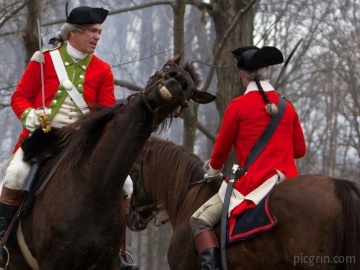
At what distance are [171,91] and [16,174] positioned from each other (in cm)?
169

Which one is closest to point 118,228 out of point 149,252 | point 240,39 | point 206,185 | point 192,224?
point 192,224

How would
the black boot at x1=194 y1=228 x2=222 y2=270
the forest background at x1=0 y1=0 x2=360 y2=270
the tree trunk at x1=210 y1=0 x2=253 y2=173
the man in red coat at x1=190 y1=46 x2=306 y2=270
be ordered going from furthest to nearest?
1. the tree trunk at x1=210 y1=0 x2=253 y2=173
2. the forest background at x1=0 y1=0 x2=360 y2=270
3. the black boot at x1=194 y1=228 x2=222 y2=270
4. the man in red coat at x1=190 y1=46 x2=306 y2=270

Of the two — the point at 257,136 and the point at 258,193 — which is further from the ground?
the point at 257,136

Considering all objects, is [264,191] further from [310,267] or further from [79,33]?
[79,33]

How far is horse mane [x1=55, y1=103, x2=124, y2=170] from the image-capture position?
693cm

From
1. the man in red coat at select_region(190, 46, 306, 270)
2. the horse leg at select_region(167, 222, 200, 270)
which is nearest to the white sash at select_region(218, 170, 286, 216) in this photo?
the man in red coat at select_region(190, 46, 306, 270)

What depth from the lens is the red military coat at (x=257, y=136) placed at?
25.3ft

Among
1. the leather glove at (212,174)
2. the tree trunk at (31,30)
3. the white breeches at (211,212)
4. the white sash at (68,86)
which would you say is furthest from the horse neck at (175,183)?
the tree trunk at (31,30)

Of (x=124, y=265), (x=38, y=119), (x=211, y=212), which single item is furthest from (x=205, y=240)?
(x=38, y=119)

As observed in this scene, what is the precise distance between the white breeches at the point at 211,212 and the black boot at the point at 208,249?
95mm

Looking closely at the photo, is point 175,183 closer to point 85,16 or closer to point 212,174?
point 212,174

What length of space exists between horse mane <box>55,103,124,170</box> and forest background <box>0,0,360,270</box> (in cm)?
67

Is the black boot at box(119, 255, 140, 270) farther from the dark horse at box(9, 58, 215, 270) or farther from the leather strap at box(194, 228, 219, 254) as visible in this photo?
the leather strap at box(194, 228, 219, 254)

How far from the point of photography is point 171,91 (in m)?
6.31
